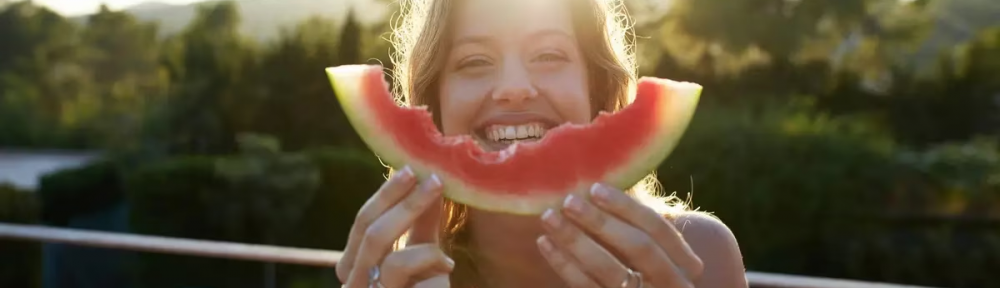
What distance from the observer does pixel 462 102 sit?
1.50 metres

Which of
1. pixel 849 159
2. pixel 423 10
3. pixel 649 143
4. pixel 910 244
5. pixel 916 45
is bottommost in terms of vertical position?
pixel 910 244

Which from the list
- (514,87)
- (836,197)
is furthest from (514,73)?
(836,197)

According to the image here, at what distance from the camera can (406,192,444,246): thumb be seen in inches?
51.0

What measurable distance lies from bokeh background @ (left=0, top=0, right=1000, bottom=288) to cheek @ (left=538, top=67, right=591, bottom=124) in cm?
585

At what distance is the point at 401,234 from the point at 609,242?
286mm

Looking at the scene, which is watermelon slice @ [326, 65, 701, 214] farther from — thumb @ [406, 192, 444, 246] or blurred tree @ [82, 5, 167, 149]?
blurred tree @ [82, 5, 167, 149]

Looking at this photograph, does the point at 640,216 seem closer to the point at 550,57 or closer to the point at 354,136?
the point at 550,57

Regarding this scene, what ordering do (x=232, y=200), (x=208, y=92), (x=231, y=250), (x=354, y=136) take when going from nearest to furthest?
(x=231, y=250) < (x=232, y=200) < (x=354, y=136) < (x=208, y=92)

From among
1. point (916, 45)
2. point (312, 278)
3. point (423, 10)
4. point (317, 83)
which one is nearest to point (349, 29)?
point (317, 83)

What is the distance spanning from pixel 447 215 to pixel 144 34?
11675 millimetres

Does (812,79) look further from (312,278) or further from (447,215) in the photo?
(447,215)

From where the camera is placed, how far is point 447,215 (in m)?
1.73

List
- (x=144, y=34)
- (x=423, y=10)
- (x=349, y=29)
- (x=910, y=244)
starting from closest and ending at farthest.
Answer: (x=423, y=10) < (x=910, y=244) < (x=349, y=29) < (x=144, y=34)

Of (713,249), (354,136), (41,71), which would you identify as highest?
(713,249)
